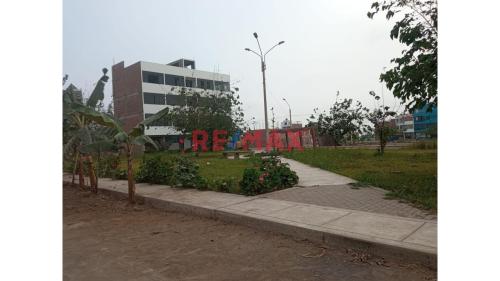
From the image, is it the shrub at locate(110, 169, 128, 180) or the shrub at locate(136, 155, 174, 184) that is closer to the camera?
the shrub at locate(136, 155, 174, 184)

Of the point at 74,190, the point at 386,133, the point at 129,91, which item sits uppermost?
the point at 129,91

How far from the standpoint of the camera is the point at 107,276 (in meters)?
3.59

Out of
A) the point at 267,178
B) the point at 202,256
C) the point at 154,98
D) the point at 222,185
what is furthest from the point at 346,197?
the point at 154,98

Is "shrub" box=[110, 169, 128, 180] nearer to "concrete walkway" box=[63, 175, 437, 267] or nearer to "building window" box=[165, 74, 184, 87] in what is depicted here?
"concrete walkway" box=[63, 175, 437, 267]

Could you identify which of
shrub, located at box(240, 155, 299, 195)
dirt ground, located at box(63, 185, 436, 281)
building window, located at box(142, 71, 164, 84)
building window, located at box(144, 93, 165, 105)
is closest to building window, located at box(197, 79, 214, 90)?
building window, located at box(142, 71, 164, 84)

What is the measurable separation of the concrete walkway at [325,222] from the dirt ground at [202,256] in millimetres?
124

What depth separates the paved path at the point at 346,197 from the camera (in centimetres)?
538

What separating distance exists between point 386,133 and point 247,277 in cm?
1775

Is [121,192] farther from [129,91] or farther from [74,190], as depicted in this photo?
[129,91]

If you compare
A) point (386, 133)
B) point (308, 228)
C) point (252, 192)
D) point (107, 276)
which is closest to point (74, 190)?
point (252, 192)

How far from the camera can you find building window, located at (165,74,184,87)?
48.2 metres

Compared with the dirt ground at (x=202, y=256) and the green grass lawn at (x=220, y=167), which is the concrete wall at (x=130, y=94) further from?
the dirt ground at (x=202, y=256)

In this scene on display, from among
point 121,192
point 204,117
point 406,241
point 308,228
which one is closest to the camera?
point 406,241

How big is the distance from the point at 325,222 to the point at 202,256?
1801 mm
